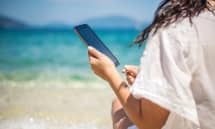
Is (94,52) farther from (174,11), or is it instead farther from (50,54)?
(50,54)

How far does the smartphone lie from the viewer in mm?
1024

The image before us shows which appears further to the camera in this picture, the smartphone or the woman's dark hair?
the smartphone

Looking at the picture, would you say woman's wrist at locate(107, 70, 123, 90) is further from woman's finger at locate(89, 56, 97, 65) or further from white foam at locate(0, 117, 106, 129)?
white foam at locate(0, 117, 106, 129)

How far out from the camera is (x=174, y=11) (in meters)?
0.91

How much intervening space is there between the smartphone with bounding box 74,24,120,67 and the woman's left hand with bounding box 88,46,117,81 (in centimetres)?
3

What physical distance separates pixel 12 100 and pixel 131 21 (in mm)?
5251

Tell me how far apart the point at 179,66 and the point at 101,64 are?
0.56 ft

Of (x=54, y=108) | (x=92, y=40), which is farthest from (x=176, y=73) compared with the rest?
(x=54, y=108)

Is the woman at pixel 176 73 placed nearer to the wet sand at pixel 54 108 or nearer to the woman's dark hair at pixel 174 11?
the woman's dark hair at pixel 174 11

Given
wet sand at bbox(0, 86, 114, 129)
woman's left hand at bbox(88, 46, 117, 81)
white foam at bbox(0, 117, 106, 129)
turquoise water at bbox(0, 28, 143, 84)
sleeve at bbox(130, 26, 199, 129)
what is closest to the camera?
sleeve at bbox(130, 26, 199, 129)

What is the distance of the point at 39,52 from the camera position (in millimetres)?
8820

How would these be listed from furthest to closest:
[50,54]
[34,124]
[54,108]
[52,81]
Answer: [50,54], [52,81], [54,108], [34,124]

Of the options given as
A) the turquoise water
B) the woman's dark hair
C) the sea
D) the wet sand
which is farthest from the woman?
the turquoise water

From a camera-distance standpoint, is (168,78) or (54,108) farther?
(54,108)
